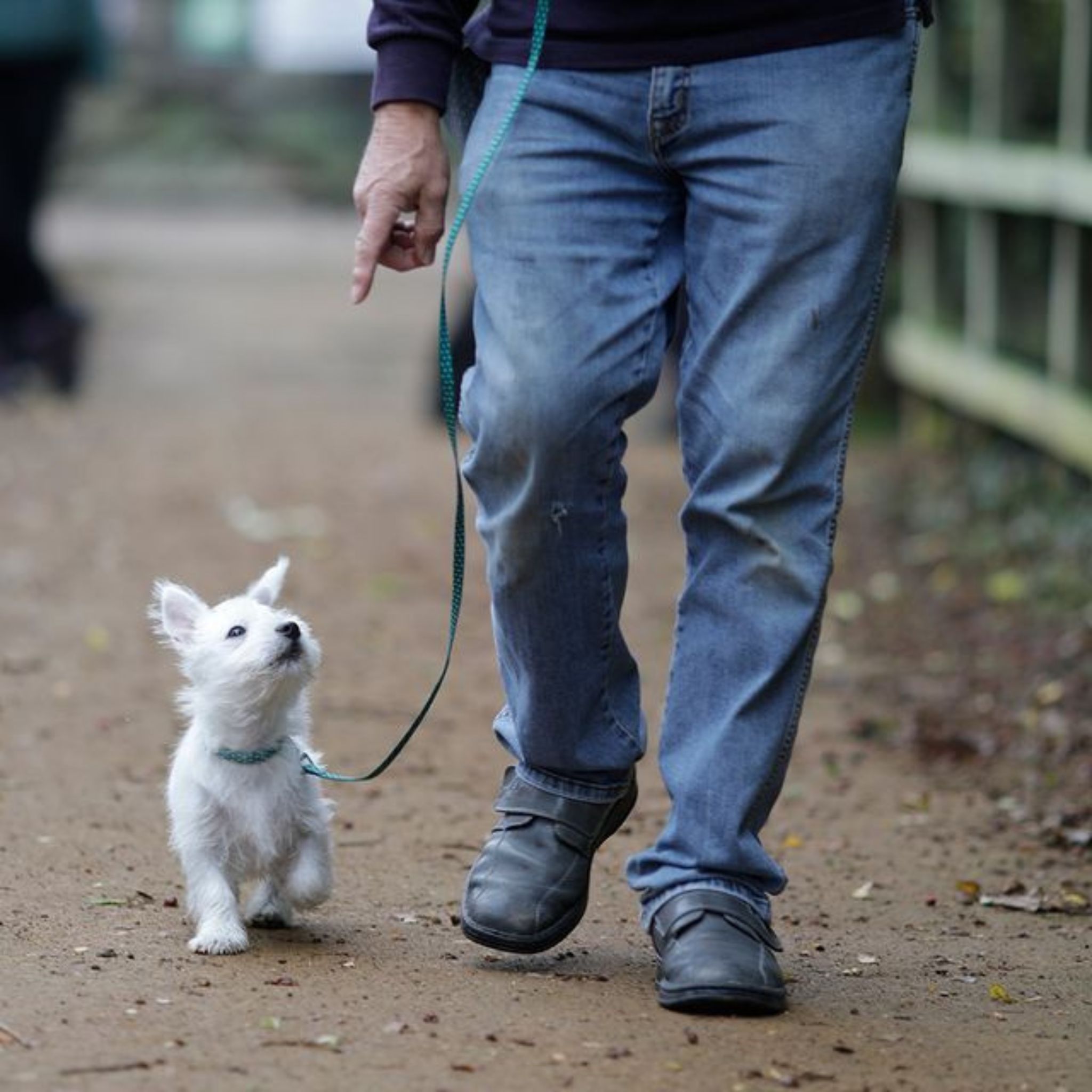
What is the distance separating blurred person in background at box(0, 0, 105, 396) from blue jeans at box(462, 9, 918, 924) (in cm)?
885

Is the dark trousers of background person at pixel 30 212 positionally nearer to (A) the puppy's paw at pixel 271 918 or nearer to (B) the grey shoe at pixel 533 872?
(A) the puppy's paw at pixel 271 918

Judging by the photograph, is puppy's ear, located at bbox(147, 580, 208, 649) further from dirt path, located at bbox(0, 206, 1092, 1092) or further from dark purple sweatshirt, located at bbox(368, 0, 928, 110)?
dark purple sweatshirt, located at bbox(368, 0, 928, 110)

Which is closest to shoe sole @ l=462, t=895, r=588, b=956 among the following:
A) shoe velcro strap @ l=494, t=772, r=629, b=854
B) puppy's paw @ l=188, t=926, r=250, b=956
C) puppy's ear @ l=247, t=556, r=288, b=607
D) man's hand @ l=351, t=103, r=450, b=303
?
shoe velcro strap @ l=494, t=772, r=629, b=854

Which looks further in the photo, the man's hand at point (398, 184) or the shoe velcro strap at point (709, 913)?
the man's hand at point (398, 184)

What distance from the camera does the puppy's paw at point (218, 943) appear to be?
3777 mm

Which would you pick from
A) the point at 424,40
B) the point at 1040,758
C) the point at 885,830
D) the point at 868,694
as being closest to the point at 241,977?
the point at 424,40

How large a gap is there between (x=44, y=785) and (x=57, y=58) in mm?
7890

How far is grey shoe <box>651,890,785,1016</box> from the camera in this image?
3484 mm

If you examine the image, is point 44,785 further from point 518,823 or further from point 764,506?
point 764,506

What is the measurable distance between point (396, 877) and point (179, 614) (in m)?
0.81

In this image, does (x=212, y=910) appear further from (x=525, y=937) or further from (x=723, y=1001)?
(x=723, y=1001)

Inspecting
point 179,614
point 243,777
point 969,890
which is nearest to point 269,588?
point 179,614

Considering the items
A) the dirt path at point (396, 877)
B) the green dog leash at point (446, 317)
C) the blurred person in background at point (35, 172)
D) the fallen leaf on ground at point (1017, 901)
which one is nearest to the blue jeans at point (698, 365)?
the green dog leash at point (446, 317)

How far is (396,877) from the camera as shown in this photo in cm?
450
